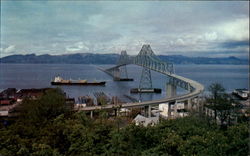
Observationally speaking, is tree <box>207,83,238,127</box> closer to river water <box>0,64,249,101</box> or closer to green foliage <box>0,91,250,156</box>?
green foliage <box>0,91,250,156</box>

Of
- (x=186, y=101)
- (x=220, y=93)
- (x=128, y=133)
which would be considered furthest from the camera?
(x=186, y=101)

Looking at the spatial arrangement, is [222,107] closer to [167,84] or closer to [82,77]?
[167,84]

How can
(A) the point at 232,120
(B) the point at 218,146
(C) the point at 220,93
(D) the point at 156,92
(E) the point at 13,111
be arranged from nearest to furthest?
(B) the point at 218,146
(E) the point at 13,111
(A) the point at 232,120
(C) the point at 220,93
(D) the point at 156,92

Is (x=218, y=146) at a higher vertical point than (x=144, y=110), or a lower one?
higher

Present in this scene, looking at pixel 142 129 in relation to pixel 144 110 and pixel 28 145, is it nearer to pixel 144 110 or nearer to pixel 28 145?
pixel 28 145

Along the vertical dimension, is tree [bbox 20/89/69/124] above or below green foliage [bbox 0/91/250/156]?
above

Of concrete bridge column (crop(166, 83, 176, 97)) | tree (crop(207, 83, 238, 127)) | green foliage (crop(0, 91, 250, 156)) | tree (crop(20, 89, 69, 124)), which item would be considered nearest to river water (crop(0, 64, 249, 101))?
concrete bridge column (crop(166, 83, 176, 97))

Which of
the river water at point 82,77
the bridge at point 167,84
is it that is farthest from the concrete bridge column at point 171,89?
the river water at point 82,77

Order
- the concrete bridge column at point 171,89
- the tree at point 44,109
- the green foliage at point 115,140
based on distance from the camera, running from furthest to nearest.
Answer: the concrete bridge column at point 171,89, the tree at point 44,109, the green foliage at point 115,140

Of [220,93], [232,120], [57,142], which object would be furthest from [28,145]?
[220,93]

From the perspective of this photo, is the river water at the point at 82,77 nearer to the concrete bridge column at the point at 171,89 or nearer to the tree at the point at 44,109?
the concrete bridge column at the point at 171,89

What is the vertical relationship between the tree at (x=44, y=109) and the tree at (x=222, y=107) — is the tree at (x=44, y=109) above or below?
above
